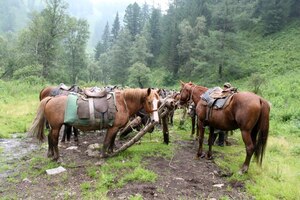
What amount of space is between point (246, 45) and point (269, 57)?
3798 mm

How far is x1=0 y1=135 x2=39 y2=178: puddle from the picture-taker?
281 inches

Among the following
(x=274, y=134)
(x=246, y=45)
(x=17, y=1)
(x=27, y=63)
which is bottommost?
(x=274, y=134)

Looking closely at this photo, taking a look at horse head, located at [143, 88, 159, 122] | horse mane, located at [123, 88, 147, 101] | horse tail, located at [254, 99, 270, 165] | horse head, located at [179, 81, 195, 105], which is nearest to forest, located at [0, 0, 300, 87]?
horse head, located at [179, 81, 195, 105]

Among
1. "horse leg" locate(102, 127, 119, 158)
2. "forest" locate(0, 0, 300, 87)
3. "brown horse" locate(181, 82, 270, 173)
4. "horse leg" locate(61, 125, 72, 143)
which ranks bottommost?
"horse leg" locate(61, 125, 72, 143)

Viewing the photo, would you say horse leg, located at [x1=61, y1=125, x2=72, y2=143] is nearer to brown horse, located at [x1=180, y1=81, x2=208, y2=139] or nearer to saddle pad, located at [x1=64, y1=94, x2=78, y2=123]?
saddle pad, located at [x1=64, y1=94, x2=78, y2=123]

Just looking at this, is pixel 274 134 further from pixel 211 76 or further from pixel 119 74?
pixel 119 74

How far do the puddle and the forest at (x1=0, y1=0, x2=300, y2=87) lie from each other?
23.9m

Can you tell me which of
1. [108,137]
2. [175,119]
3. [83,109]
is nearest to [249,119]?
[108,137]

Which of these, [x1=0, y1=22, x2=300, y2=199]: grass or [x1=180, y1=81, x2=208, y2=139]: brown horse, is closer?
[x1=0, y1=22, x2=300, y2=199]: grass

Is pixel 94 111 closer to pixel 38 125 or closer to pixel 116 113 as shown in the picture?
pixel 116 113

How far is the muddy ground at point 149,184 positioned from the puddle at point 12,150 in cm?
8

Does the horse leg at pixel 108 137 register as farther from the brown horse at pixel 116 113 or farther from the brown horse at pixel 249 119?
the brown horse at pixel 249 119

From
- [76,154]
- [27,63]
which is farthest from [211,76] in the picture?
A: [76,154]

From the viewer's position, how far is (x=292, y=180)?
6645mm
